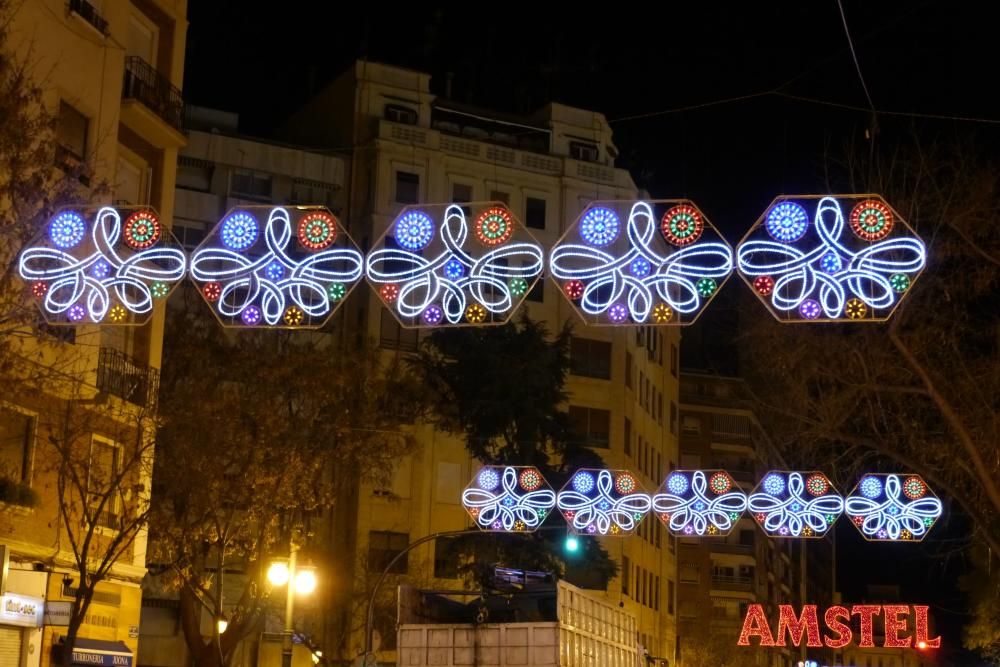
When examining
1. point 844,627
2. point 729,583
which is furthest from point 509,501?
point 729,583

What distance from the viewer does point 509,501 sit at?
34.5 meters

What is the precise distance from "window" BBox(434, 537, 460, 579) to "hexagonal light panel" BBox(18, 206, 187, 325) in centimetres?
3452

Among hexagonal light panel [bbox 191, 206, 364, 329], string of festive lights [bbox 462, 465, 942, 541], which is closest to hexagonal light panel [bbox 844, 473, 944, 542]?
string of festive lights [bbox 462, 465, 942, 541]

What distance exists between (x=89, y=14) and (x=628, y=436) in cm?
4367

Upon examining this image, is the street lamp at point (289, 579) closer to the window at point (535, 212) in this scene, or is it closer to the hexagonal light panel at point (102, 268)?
the hexagonal light panel at point (102, 268)

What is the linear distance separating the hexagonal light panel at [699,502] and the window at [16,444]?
12993 millimetres

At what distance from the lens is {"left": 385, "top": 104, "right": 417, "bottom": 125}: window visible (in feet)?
214

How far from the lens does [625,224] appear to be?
62.7 ft

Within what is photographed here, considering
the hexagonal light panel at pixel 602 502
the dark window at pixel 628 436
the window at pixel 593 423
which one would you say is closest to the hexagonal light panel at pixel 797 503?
the hexagonal light panel at pixel 602 502

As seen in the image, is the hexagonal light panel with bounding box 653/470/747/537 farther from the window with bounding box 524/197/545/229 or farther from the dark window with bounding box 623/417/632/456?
the dark window with bounding box 623/417/632/456

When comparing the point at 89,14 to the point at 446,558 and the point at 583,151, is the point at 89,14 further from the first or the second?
the point at 583,151

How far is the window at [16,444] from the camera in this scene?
28.3 meters

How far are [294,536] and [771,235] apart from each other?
24705mm

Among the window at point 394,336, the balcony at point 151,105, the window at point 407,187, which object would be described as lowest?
the balcony at point 151,105
